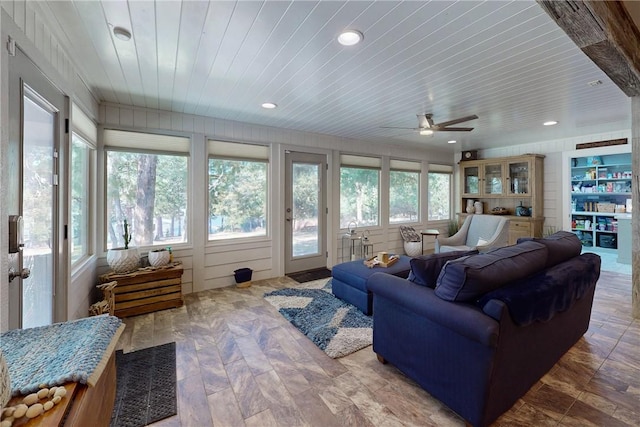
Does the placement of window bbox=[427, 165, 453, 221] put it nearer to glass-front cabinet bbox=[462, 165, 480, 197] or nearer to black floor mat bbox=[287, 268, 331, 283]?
glass-front cabinet bbox=[462, 165, 480, 197]

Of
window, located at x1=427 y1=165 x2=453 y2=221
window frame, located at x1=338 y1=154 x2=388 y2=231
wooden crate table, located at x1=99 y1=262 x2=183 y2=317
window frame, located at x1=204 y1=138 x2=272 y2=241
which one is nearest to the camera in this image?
wooden crate table, located at x1=99 y1=262 x2=183 y2=317

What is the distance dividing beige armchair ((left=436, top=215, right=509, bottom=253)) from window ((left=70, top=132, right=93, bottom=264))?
4.65 m

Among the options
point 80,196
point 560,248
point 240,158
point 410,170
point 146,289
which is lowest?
point 146,289

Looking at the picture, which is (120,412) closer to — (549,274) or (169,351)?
(169,351)

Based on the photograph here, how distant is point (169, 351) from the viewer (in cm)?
240

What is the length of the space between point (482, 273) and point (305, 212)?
11.3 ft

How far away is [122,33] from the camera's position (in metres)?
1.89

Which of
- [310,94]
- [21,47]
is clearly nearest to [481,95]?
[310,94]

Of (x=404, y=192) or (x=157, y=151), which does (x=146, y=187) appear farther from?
(x=404, y=192)

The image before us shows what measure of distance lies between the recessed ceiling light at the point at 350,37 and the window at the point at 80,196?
2451 millimetres

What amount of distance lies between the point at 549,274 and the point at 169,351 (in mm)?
2886

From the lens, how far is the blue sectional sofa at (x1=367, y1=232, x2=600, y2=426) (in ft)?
4.97

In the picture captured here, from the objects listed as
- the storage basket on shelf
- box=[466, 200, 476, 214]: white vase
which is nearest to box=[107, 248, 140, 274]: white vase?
box=[466, 200, 476, 214]: white vase

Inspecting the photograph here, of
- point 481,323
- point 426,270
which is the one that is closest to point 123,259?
point 426,270
